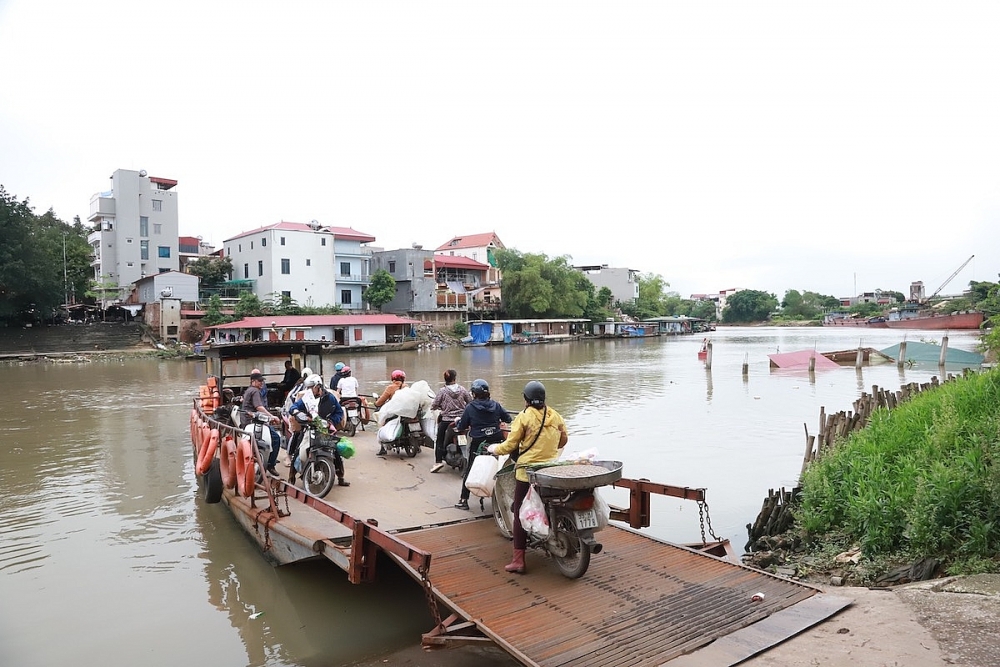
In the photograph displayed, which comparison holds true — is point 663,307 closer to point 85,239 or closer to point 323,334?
point 323,334

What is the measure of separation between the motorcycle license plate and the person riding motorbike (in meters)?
3.94

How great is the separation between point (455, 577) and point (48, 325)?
52444mm

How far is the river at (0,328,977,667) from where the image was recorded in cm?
604

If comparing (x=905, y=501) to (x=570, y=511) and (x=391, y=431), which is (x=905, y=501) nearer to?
(x=570, y=511)

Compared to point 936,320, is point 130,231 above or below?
Result: above

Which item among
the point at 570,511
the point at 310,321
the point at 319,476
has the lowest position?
the point at 319,476

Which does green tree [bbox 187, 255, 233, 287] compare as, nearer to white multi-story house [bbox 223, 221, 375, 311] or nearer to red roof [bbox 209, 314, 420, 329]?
white multi-story house [bbox 223, 221, 375, 311]

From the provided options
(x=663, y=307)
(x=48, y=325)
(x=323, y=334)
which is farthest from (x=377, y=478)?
(x=663, y=307)

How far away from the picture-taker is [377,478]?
8.59 meters

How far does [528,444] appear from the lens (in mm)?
5559

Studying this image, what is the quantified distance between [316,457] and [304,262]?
47800mm

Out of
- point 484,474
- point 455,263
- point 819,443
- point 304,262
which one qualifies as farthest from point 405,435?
point 455,263

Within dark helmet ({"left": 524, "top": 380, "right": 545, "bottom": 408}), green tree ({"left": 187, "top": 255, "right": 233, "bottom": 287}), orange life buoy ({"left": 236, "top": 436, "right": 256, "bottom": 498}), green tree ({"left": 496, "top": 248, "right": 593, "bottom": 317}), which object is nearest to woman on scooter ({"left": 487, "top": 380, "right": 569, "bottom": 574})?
dark helmet ({"left": 524, "top": 380, "right": 545, "bottom": 408})

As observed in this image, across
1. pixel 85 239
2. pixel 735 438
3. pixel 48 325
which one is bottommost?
pixel 735 438
